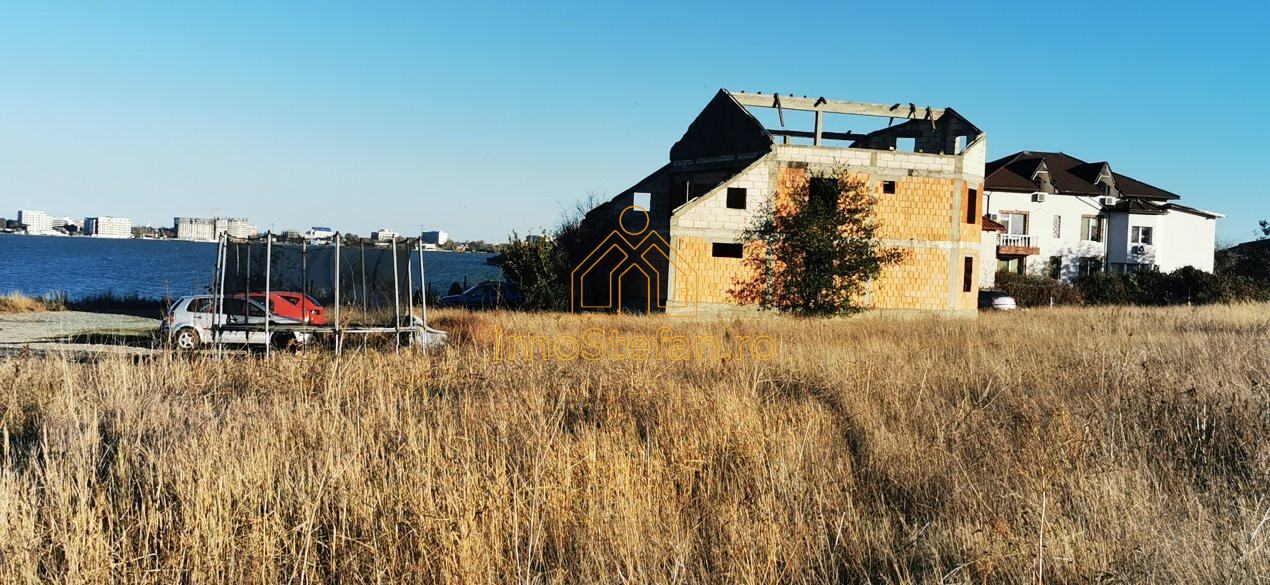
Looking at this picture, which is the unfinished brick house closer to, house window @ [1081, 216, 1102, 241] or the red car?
the red car

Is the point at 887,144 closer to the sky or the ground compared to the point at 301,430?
closer to the sky

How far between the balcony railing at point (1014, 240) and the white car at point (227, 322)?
130ft

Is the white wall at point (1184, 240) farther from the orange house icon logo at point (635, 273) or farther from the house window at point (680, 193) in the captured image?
the orange house icon logo at point (635, 273)

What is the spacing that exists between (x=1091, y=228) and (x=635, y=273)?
33.0 meters

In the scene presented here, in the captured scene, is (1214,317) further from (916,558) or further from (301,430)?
(301,430)

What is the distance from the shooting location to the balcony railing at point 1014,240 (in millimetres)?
45344

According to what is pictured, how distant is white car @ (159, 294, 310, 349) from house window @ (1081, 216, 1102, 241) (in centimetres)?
4571

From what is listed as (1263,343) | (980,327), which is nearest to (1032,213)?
(980,327)

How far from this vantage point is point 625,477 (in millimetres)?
5727

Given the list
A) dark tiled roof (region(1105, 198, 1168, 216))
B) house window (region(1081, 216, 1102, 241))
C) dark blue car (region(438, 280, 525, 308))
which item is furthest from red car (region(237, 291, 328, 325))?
dark tiled roof (region(1105, 198, 1168, 216))

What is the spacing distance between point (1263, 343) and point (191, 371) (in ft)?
47.7

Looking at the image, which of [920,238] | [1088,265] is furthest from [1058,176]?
[920,238]

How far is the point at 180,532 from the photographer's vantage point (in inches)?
191

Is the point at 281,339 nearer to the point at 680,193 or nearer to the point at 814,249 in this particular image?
the point at 814,249
